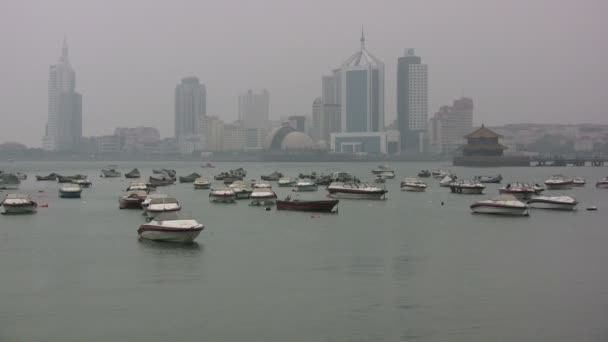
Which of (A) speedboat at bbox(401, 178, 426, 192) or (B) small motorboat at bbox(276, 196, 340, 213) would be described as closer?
(B) small motorboat at bbox(276, 196, 340, 213)

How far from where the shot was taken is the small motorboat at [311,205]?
2862 inches

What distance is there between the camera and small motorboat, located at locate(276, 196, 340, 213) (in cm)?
7269

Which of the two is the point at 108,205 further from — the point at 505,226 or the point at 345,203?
the point at 505,226

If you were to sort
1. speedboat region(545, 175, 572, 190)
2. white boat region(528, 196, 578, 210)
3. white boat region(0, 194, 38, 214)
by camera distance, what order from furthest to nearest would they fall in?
speedboat region(545, 175, 572, 190)
white boat region(528, 196, 578, 210)
white boat region(0, 194, 38, 214)

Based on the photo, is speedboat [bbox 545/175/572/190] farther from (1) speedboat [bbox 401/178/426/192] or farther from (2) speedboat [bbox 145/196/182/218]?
(2) speedboat [bbox 145/196/182/218]

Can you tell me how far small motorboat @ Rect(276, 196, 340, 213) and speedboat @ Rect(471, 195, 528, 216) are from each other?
13.3 meters

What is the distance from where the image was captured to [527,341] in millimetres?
26250

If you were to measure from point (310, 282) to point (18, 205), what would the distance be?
4424cm

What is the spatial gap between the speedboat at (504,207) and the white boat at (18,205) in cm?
4126

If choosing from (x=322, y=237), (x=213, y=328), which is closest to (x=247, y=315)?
(x=213, y=328)

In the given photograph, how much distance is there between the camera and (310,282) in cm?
3662

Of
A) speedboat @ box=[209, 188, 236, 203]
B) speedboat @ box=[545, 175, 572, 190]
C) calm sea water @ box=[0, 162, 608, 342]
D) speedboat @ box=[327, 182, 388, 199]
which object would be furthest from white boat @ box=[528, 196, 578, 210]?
speedboat @ box=[545, 175, 572, 190]

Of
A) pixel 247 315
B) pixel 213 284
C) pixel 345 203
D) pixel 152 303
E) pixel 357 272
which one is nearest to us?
pixel 247 315

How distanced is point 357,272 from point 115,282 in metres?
11.7
